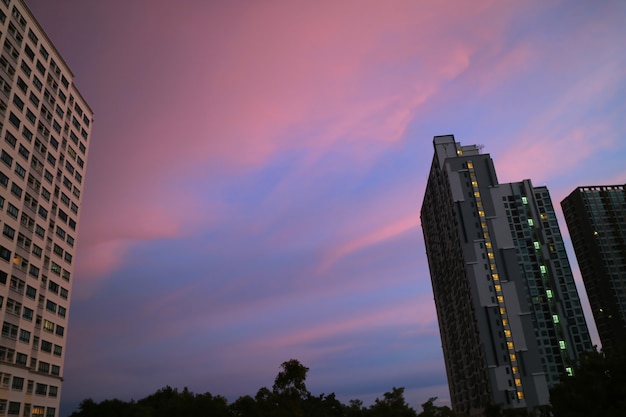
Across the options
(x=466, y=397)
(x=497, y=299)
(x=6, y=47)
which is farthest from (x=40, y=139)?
(x=466, y=397)

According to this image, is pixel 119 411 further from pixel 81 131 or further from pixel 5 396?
pixel 81 131

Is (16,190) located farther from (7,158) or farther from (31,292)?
(31,292)

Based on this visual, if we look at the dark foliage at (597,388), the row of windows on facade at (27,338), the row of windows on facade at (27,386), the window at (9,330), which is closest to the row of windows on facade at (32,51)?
the window at (9,330)

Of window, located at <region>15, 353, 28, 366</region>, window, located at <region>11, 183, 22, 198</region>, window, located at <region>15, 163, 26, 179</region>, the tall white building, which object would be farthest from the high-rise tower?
window, located at <region>15, 163, 26, 179</region>

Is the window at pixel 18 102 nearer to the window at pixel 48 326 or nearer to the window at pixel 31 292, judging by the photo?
the window at pixel 31 292

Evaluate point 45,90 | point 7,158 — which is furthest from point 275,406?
A: point 45,90

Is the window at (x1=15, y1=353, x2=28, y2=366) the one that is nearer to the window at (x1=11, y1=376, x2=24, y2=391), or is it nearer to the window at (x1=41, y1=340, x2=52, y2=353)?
the window at (x1=11, y1=376, x2=24, y2=391)

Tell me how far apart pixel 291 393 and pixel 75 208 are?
55.3 m

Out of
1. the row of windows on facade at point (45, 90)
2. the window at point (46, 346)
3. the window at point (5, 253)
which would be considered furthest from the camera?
the window at point (46, 346)

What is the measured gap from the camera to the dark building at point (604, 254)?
181 m

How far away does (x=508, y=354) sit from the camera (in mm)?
113000

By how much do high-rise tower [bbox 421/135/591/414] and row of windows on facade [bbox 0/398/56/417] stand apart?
91384 millimetres

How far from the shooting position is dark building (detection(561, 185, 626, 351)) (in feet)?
594

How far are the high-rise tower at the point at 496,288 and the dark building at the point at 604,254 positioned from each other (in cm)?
4849
